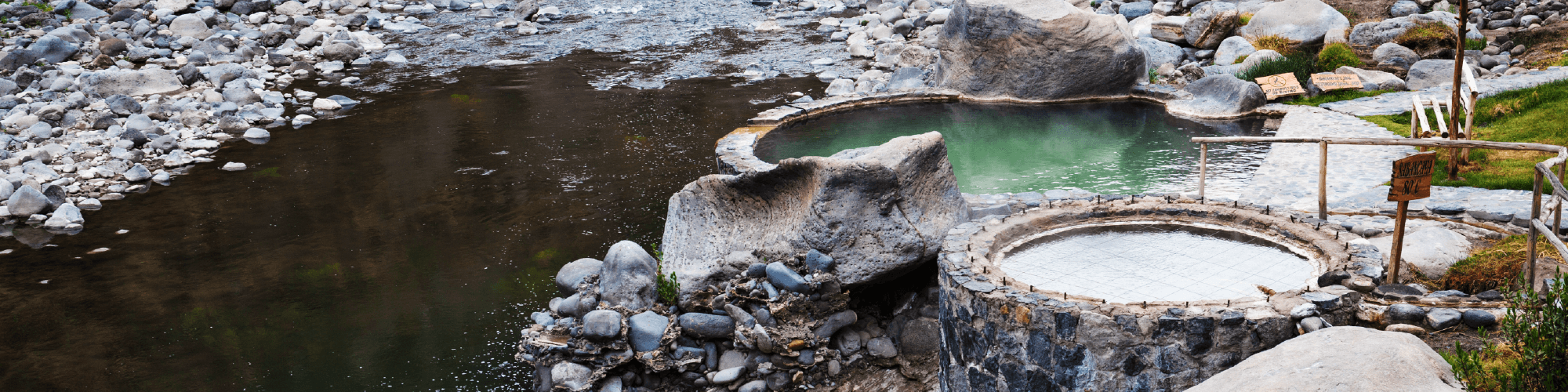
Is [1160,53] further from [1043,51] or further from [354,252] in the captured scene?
[354,252]

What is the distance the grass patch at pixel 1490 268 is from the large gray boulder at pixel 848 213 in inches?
136

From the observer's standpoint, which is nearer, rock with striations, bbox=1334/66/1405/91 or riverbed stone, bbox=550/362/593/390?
riverbed stone, bbox=550/362/593/390

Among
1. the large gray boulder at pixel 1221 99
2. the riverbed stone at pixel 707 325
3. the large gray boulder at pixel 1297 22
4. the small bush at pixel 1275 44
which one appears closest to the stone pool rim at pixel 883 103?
the large gray boulder at pixel 1221 99

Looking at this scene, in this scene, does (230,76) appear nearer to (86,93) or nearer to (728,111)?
(86,93)

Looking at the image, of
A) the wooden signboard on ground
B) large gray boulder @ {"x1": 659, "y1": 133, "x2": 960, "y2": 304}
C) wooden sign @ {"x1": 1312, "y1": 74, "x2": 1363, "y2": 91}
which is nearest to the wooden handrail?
the wooden signboard on ground

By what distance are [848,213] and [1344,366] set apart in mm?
3947

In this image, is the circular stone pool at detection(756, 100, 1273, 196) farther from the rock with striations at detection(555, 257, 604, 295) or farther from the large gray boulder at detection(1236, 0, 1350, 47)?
the large gray boulder at detection(1236, 0, 1350, 47)

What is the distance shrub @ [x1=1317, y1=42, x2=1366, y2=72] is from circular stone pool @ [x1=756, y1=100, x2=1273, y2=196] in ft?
9.13

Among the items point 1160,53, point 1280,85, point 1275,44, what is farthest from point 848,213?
point 1275,44

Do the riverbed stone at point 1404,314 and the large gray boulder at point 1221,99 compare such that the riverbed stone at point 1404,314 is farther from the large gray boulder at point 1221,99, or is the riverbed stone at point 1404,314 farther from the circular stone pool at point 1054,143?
the large gray boulder at point 1221,99

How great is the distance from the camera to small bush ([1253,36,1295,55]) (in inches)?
635

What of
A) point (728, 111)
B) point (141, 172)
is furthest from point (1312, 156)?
point (141, 172)

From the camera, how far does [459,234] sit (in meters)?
11.2

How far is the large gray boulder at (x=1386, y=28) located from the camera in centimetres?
1534
